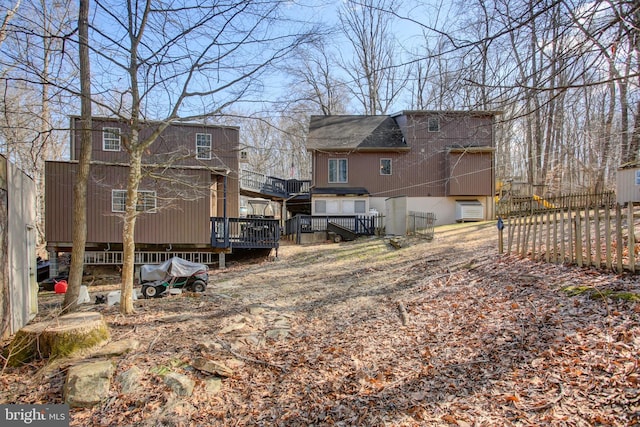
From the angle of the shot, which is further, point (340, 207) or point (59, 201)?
point (340, 207)

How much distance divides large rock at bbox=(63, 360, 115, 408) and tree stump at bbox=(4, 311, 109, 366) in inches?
23.2

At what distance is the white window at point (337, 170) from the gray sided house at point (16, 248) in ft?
57.7

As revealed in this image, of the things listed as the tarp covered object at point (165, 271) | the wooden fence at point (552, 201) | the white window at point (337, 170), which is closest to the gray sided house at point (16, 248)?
the tarp covered object at point (165, 271)

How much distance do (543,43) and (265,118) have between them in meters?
4.65

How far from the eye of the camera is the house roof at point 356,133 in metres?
23.6

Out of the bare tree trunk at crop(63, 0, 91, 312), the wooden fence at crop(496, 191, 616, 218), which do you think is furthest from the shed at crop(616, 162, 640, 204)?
the bare tree trunk at crop(63, 0, 91, 312)

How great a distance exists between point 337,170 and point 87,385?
20.9m

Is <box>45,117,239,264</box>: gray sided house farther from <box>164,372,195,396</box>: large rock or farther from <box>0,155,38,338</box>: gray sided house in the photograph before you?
<box>164,372,195,396</box>: large rock

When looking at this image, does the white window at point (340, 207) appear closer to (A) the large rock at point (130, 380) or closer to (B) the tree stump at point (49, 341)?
(B) the tree stump at point (49, 341)

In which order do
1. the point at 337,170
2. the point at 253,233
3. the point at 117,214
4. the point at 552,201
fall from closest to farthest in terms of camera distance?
the point at 117,214
the point at 253,233
the point at 552,201
the point at 337,170

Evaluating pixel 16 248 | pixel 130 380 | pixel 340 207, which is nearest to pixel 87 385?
pixel 130 380

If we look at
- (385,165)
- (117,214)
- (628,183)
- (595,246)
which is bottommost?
(595,246)

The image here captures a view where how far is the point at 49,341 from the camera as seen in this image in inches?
189

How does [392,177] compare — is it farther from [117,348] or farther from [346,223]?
[117,348]
